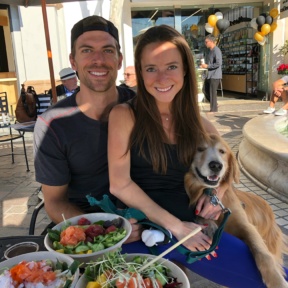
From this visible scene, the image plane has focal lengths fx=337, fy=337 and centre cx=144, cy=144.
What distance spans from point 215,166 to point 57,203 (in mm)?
906

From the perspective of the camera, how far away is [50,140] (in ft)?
6.03

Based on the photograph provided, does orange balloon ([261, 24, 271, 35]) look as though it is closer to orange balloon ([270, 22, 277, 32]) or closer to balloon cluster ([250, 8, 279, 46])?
balloon cluster ([250, 8, 279, 46])

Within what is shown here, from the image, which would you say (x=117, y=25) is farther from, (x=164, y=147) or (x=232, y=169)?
(x=164, y=147)

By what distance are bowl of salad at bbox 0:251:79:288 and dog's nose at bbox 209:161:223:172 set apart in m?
1.02

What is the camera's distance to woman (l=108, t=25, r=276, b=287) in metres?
1.66

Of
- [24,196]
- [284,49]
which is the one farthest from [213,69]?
[24,196]

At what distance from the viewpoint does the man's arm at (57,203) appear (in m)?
1.82

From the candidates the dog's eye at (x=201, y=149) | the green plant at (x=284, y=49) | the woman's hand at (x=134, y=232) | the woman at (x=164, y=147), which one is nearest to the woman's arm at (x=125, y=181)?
the woman at (x=164, y=147)

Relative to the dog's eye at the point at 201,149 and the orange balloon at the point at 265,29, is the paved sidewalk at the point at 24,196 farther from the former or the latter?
the orange balloon at the point at 265,29

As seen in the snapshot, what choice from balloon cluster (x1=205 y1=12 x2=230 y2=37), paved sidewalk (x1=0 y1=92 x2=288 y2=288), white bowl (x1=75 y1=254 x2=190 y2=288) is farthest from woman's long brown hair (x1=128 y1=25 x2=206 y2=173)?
balloon cluster (x1=205 y1=12 x2=230 y2=37)

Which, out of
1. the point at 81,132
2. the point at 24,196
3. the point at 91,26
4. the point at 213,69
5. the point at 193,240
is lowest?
the point at 24,196

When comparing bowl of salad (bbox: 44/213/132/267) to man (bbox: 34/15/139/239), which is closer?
bowl of salad (bbox: 44/213/132/267)

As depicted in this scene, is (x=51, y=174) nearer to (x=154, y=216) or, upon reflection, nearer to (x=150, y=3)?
(x=154, y=216)

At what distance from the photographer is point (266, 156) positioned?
172 inches
